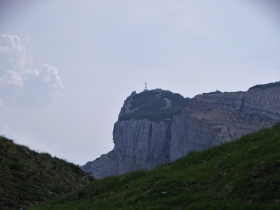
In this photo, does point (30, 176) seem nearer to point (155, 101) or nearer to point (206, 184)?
point (206, 184)

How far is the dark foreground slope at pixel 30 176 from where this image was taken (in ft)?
68.3

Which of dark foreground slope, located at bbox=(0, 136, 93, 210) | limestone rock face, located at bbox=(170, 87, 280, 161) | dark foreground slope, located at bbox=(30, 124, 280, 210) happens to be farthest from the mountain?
dark foreground slope, located at bbox=(30, 124, 280, 210)

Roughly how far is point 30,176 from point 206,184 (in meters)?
11.0

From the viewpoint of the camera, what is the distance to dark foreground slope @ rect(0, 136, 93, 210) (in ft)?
68.3

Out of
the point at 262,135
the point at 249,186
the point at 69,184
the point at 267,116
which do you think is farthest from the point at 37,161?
the point at 267,116

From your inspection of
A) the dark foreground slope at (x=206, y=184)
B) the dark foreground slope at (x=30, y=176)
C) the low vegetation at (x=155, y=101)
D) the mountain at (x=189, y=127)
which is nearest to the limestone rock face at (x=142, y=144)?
the mountain at (x=189, y=127)

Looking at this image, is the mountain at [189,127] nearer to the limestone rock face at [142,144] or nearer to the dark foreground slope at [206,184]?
the limestone rock face at [142,144]

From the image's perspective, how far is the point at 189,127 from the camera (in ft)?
344

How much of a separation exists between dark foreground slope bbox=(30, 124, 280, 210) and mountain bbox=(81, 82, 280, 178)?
173ft


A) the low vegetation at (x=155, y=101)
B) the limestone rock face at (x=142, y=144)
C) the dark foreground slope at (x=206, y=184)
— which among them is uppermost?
the low vegetation at (x=155, y=101)

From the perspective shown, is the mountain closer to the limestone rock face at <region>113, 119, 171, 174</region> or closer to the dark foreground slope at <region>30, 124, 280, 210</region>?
the limestone rock face at <region>113, 119, 171, 174</region>

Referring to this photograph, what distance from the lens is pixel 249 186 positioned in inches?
538

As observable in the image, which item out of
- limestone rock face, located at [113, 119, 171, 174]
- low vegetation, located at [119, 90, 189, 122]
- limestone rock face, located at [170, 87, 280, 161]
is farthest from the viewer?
low vegetation, located at [119, 90, 189, 122]

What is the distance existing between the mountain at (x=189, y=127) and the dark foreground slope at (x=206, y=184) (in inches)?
2081
